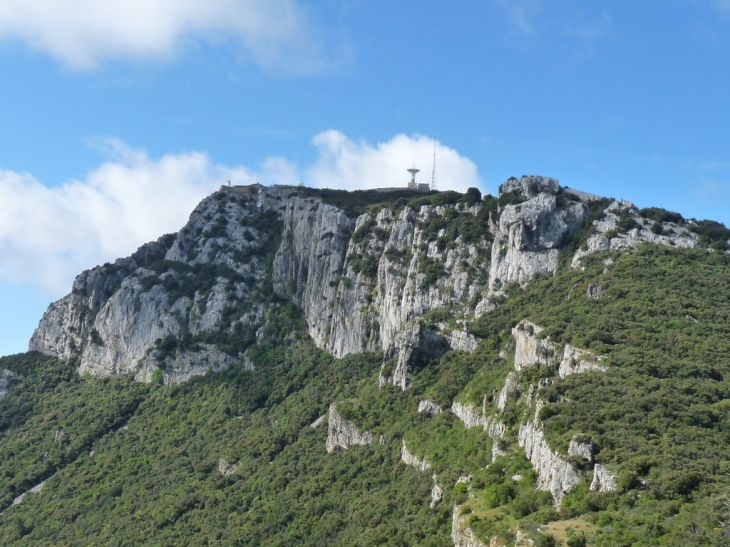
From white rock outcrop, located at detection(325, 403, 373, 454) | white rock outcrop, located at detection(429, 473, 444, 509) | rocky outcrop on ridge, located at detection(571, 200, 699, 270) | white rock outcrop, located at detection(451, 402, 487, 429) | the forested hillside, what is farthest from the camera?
rocky outcrop on ridge, located at detection(571, 200, 699, 270)

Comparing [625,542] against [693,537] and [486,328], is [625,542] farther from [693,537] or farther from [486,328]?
[486,328]

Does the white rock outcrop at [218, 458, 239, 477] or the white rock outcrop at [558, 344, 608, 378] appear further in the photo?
the white rock outcrop at [218, 458, 239, 477]

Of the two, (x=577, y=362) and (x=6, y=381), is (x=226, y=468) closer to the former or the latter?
(x=577, y=362)

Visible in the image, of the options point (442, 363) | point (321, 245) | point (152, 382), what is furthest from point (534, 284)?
point (152, 382)

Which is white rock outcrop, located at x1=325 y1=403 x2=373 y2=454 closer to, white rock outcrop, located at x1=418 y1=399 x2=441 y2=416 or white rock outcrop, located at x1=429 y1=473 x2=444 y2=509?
white rock outcrop, located at x1=418 y1=399 x2=441 y2=416

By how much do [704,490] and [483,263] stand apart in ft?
221

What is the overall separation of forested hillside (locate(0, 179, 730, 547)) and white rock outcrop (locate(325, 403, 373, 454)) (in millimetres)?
268

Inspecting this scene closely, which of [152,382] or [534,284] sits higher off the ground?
[534,284]

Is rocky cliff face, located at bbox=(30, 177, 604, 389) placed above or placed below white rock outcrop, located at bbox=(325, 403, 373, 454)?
above

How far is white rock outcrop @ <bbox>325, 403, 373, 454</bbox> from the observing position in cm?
9362

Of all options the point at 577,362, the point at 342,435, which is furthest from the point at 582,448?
the point at 342,435

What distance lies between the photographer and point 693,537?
41312 millimetres

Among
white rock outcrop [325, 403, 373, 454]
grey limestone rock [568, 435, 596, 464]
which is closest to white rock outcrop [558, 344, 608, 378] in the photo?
grey limestone rock [568, 435, 596, 464]

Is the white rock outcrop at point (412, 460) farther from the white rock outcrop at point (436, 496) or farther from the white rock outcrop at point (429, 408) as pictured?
the white rock outcrop at point (436, 496)
